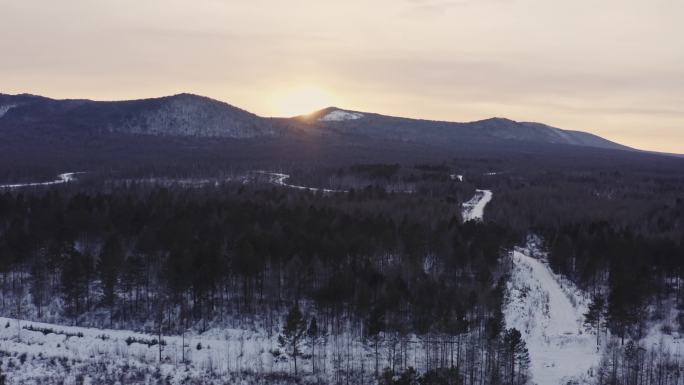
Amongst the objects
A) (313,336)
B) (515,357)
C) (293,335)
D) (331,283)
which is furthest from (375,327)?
(515,357)

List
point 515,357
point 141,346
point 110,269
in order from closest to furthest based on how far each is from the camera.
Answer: point 515,357 → point 141,346 → point 110,269

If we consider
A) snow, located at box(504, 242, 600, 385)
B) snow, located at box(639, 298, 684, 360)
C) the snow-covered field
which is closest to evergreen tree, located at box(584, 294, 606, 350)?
snow, located at box(504, 242, 600, 385)

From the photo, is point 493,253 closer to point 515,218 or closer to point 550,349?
point 550,349

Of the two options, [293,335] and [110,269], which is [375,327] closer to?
[293,335]

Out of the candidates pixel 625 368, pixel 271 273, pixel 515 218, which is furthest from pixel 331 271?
pixel 515 218

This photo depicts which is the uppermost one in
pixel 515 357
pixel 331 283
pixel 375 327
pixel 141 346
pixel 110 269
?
pixel 110 269

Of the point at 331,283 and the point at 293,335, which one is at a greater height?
the point at 331,283
